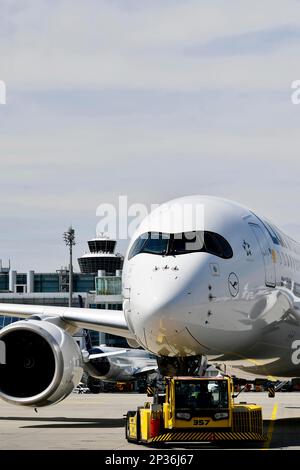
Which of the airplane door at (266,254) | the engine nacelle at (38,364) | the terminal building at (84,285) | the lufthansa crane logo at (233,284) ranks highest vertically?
the terminal building at (84,285)

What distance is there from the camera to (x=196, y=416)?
18766 millimetres

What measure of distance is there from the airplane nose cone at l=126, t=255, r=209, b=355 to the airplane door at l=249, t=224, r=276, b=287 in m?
2.40

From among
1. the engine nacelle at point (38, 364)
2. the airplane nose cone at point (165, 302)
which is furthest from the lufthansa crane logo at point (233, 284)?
the engine nacelle at point (38, 364)

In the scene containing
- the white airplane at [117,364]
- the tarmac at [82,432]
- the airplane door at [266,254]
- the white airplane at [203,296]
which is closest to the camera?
the white airplane at [203,296]

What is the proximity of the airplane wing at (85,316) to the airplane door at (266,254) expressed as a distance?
4.90 metres

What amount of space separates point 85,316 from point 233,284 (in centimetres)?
780

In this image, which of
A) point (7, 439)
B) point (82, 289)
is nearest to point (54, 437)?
point (7, 439)

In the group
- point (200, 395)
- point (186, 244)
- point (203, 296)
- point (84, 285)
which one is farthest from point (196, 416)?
point (84, 285)

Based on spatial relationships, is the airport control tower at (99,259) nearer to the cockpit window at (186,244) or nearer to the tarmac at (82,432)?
the tarmac at (82,432)

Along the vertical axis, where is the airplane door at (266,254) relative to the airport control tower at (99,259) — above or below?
below

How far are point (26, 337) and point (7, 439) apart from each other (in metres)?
4.43

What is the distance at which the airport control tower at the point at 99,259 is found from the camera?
519 feet

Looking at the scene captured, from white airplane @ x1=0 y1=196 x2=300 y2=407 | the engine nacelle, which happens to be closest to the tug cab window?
white airplane @ x1=0 y1=196 x2=300 y2=407

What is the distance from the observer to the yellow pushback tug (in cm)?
1862
